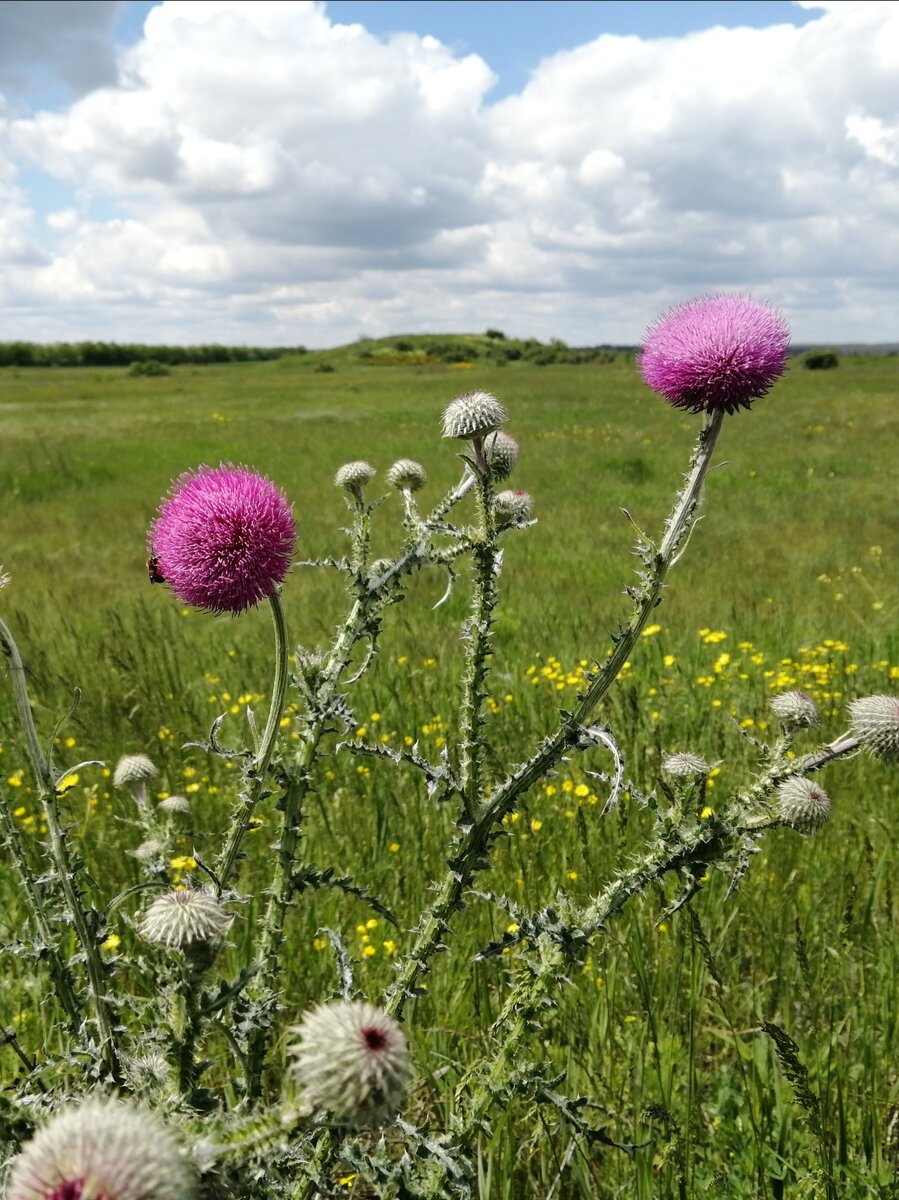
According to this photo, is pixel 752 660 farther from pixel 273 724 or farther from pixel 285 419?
pixel 285 419

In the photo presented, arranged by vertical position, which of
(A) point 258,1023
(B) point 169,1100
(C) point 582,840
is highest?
(B) point 169,1100

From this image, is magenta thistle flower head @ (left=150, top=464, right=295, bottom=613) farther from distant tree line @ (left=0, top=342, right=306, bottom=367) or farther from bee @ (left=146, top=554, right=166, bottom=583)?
distant tree line @ (left=0, top=342, right=306, bottom=367)

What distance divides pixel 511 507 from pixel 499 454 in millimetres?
161

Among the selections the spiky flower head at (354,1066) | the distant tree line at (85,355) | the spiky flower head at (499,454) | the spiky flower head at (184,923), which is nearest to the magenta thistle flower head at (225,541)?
the spiky flower head at (499,454)

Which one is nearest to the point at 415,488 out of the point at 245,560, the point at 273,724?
the point at 245,560

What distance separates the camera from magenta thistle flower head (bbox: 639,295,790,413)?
6.55 feet

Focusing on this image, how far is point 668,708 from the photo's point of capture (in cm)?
513

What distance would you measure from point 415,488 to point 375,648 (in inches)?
39.5

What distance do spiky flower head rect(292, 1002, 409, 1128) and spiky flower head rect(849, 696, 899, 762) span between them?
1.59 metres

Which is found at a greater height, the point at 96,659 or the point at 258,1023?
the point at 258,1023

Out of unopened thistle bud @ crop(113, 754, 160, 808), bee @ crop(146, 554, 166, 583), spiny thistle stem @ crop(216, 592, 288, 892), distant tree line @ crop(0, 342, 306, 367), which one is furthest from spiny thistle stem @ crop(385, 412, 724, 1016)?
distant tree line @ crop(0, 342, 306, 367)

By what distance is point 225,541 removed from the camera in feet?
6.07

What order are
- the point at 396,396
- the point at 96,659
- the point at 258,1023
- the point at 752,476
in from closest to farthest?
1. the point at 258,1023
2. the point at 96,659
3. the point at 752,476
4. the point at 396,396

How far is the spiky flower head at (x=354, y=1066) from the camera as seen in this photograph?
990mm
